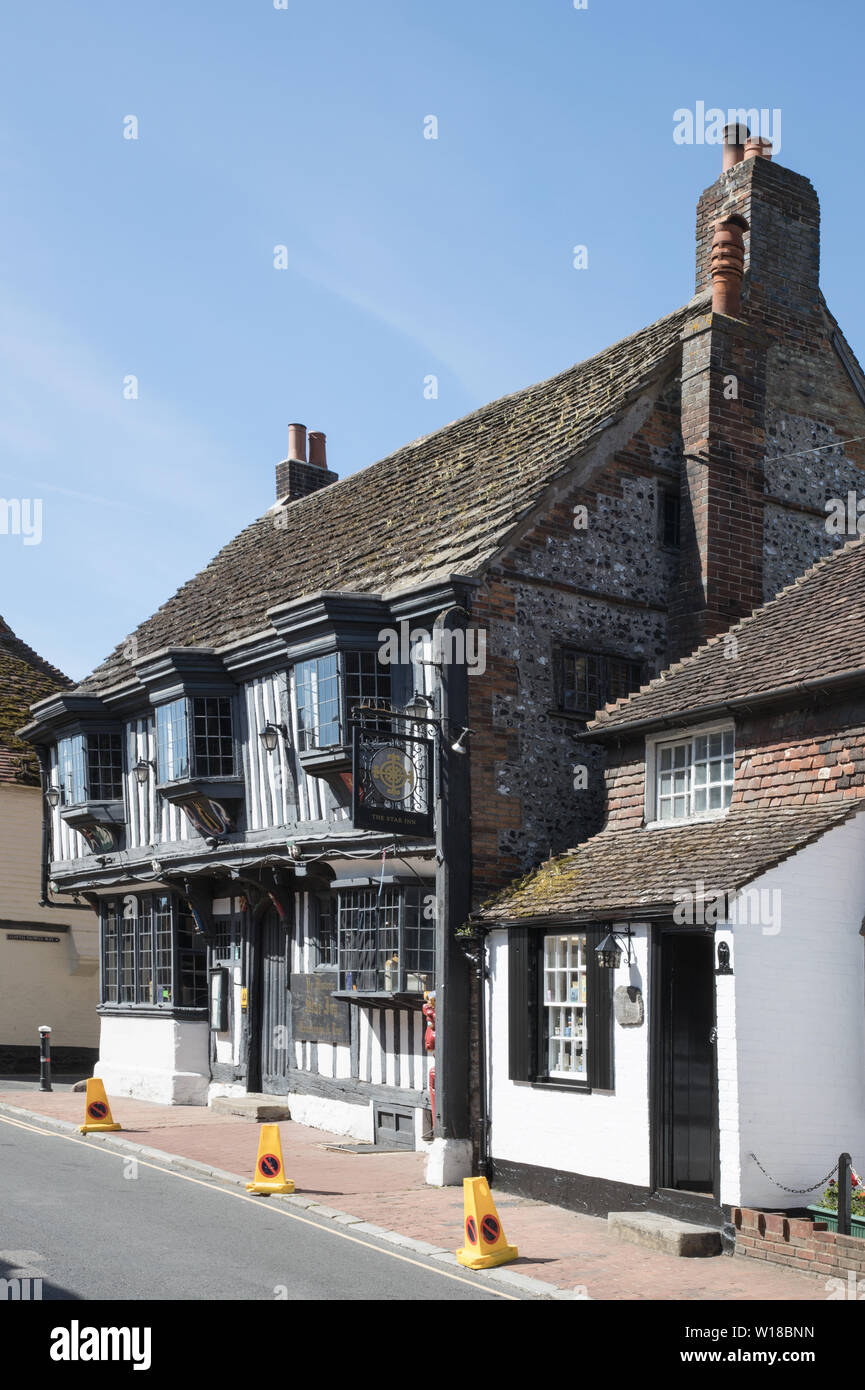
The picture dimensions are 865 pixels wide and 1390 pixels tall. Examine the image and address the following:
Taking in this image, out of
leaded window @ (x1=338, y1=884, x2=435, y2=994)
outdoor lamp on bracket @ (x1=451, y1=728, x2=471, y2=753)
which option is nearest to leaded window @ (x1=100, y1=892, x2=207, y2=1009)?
leaded window @ (x1=338, y1=884, x2=435, y2=994)

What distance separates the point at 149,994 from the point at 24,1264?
1328 centimetres

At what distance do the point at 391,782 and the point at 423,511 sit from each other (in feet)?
17.6

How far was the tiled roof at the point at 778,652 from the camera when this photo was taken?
13.4m

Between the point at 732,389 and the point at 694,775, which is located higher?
the point at 732,389

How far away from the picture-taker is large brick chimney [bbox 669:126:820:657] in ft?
58.7

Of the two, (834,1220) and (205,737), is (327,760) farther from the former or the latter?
(834,1220)

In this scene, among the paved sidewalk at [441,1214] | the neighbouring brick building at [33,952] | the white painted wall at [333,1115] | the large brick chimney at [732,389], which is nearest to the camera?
the paved sidewalk at [441,1214]

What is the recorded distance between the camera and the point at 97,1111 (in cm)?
1827

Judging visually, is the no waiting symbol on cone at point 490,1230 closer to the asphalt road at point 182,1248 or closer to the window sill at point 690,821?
the asphalt road at point 182,1248

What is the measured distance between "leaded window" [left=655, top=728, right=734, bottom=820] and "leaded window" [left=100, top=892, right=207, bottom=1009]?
9.82m

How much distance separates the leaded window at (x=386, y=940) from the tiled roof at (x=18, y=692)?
1364 cm

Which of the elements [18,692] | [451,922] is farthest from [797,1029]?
[18,692]

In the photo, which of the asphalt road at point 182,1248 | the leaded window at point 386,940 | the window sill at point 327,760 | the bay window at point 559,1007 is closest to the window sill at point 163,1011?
the leaded window at point 386,940
